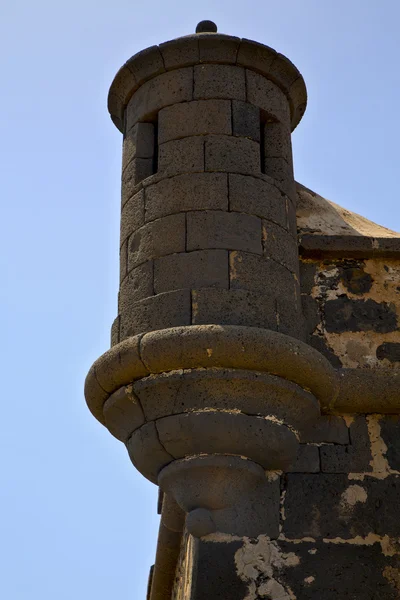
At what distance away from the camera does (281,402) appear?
5336mm

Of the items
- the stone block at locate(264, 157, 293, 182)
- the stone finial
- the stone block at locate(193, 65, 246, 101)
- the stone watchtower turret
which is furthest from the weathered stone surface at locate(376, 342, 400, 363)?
the stone finial

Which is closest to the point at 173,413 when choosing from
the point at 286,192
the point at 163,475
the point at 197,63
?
the point at 163,475

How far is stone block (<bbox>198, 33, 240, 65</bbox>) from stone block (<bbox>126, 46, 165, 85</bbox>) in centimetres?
27

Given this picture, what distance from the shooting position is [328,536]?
5.34m

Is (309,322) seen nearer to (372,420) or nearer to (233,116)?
(372,420)

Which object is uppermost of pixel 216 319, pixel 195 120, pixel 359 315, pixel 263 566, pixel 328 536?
pixel 195 120

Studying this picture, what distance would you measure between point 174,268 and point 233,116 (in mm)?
1097

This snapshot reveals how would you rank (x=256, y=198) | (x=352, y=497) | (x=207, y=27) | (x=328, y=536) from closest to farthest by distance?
(x=328, y=536), (x=352, y=497), (x=256, y=198), (x=207, y=27)

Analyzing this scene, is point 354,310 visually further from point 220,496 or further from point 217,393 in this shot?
point 220,496

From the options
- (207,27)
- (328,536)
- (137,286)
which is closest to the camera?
(328,536)

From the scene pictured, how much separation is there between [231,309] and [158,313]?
389 mm

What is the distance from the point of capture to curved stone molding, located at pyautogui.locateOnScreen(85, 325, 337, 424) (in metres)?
5.18

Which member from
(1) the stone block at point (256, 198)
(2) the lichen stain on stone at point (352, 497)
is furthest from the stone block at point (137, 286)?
(2) the lichen stain on stone at point (352, 497)

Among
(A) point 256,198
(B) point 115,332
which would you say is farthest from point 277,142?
(B) point 115,332
